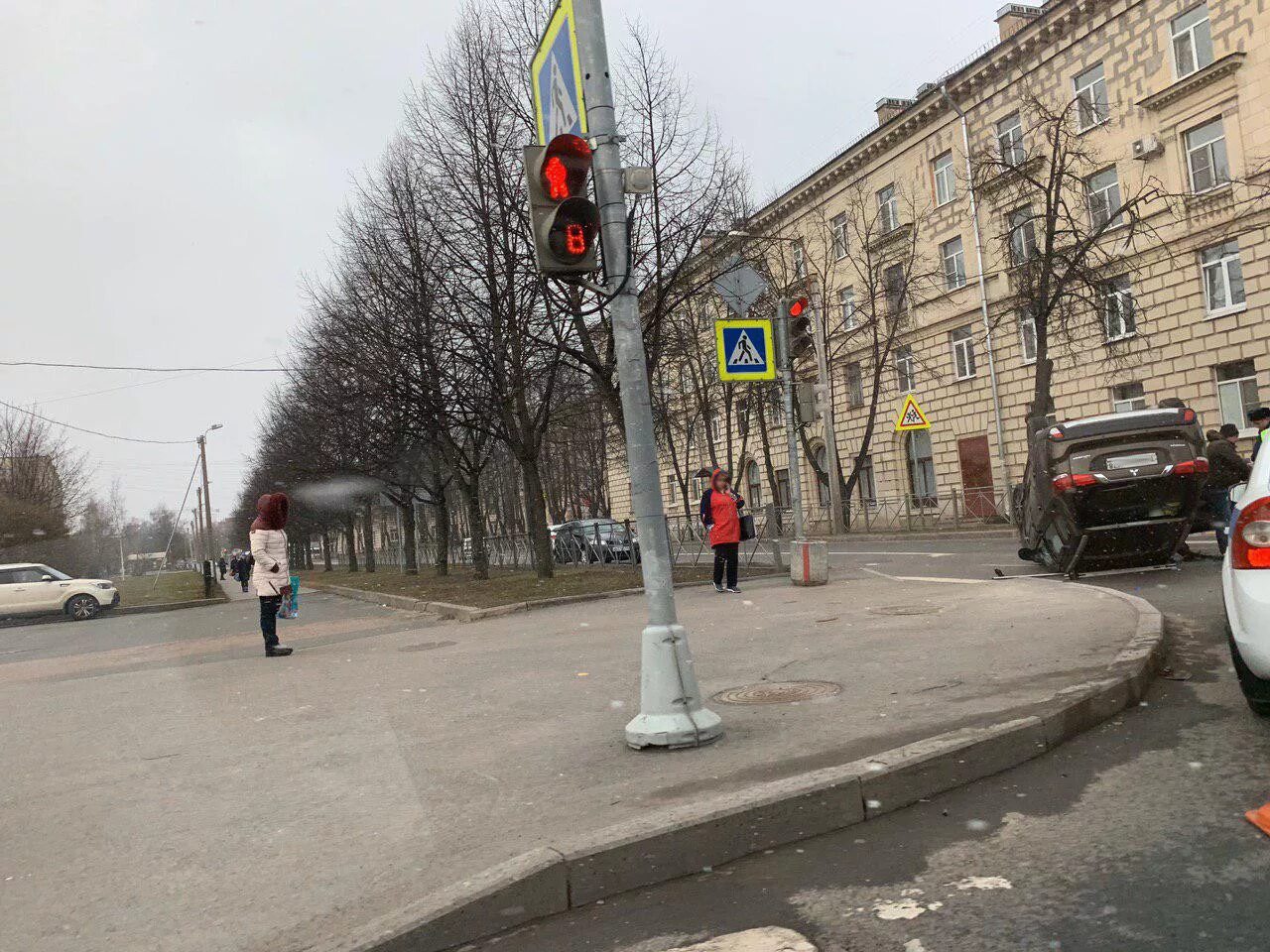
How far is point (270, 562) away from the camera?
12023 mm

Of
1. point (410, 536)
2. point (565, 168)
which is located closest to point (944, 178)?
point (410, 536)

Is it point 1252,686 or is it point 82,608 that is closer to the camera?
point 1252,686

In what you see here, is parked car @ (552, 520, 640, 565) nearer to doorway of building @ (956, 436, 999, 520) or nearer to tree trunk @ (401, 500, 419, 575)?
tree trunk @ (401, 500, 419, 575)

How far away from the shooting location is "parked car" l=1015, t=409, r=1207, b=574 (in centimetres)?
1133

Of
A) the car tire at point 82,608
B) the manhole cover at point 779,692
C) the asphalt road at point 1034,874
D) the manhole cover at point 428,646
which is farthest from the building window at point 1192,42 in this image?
the car tire at point 82,608

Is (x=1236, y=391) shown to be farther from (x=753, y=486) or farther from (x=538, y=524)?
(x=753, y=486)

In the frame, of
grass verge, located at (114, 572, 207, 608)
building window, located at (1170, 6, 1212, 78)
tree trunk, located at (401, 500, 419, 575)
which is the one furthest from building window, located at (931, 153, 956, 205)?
grass verge, located at (114, 572, 207, 608)

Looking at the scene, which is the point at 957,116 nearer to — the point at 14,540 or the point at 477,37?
the point at 477,37

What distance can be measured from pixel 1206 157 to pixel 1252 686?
25.2 metres

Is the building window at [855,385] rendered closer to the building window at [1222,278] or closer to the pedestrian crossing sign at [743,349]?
the building window at [1222,278]

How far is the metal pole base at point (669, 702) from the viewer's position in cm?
532

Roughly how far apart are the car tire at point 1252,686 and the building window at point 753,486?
146ft

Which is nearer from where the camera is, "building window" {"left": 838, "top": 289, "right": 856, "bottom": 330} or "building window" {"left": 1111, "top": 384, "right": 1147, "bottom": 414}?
"building window" {"left": 1111, "top": 384, "right": 1147, "bottom": 414}

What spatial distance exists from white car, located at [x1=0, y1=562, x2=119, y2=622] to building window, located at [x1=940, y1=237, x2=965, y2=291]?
2861 centimetres
